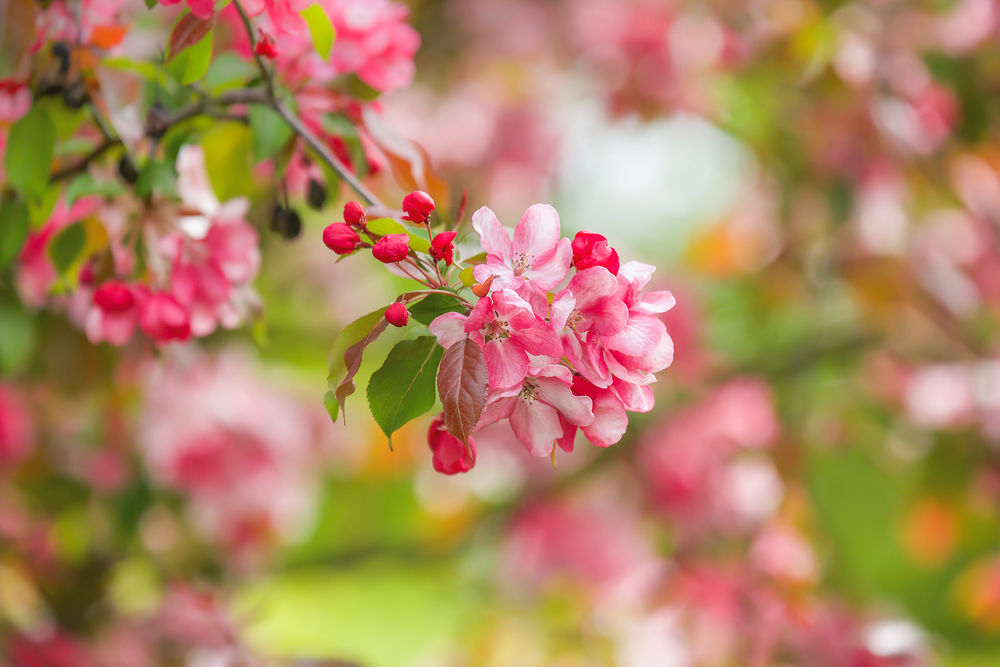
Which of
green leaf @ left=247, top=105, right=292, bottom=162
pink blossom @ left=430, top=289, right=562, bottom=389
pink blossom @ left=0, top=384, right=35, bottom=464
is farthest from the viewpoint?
pink blossom @ left=0, top=384, right=35, bottom=464

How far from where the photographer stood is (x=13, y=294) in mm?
715

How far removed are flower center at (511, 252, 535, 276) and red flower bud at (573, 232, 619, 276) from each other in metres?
0.02

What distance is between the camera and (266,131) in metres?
0.46

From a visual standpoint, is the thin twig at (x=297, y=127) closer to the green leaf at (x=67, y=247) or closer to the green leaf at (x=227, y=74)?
the green leaf at (x=227, y=74)

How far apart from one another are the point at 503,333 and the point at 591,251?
0.18ft

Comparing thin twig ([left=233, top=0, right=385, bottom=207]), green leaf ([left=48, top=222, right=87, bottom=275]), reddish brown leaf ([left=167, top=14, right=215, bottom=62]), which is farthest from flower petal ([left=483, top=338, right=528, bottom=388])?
green leaf ([left=48, top=222, right=87, bottom=275])

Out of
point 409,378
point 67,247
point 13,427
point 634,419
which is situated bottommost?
point 13,427

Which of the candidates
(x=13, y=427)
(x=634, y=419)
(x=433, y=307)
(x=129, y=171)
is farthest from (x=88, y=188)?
(x=634, y=419)

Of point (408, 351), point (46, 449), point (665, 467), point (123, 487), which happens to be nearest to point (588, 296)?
point (408, 351)

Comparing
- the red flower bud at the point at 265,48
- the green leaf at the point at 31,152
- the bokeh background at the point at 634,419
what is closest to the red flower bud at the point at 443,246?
the red flower bud at the point at 265,48

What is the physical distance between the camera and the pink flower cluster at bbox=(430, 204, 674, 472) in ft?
1.17

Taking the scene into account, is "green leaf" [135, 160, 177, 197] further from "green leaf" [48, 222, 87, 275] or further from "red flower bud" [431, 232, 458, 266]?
"red flower bud" [431, 232, 458, 266]

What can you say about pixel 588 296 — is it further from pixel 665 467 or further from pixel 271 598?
pixel 271 598

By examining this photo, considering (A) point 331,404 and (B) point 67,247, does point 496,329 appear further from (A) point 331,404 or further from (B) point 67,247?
(B) point 67,247
